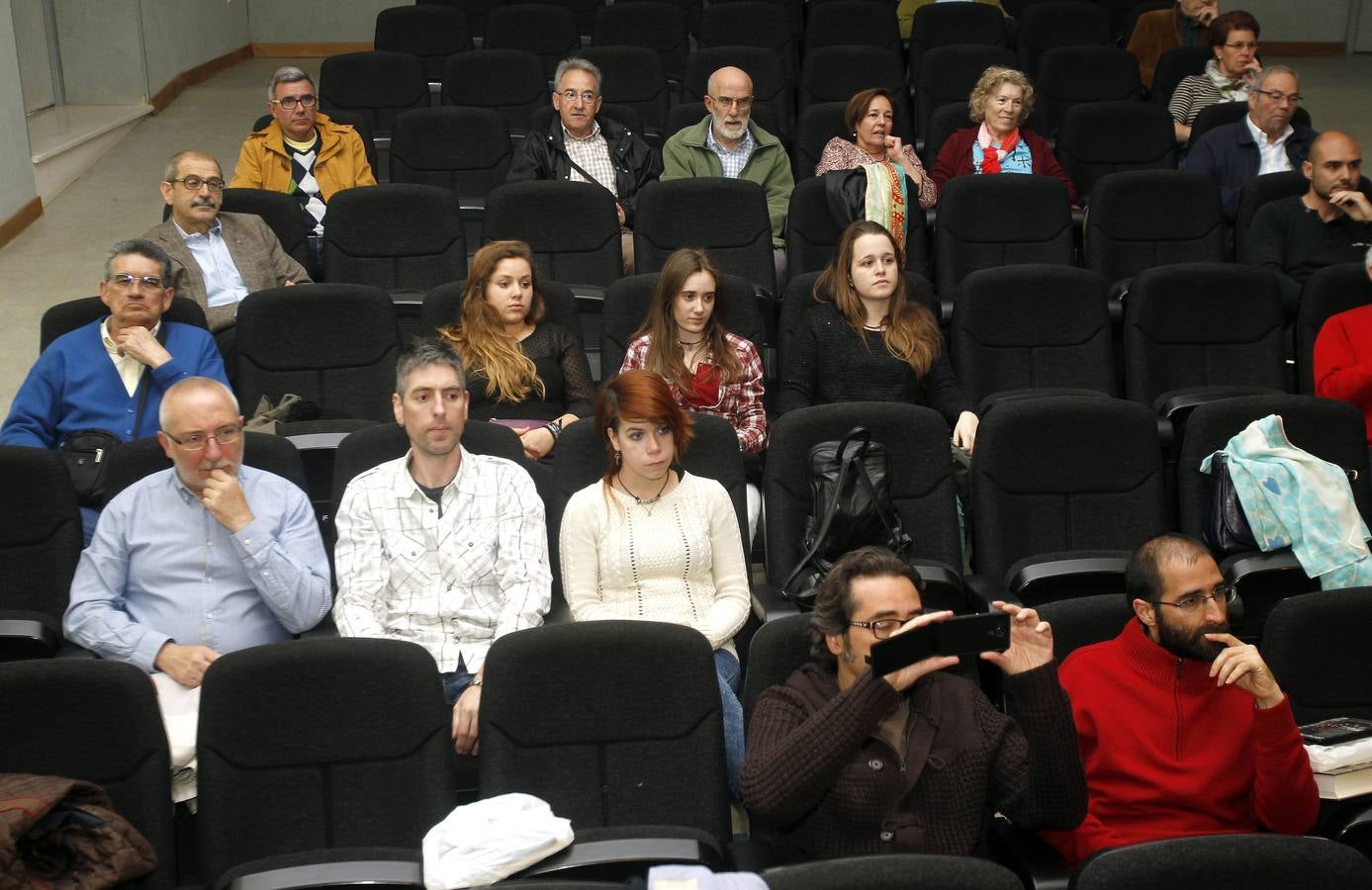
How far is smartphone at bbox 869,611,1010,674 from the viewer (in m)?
2.02

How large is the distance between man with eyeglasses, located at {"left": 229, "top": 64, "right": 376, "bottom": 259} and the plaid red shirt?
1.74 meters

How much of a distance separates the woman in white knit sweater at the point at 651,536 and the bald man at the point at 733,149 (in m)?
2.22

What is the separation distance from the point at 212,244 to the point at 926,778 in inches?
117

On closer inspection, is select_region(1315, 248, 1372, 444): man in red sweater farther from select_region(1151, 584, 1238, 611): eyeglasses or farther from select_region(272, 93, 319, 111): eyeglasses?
select_region(272, 93, 319, 111): eyeglasses

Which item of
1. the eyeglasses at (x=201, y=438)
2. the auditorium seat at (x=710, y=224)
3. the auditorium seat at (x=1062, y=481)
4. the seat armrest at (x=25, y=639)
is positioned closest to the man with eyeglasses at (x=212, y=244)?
the auditorium seat at (x=710, y=224)

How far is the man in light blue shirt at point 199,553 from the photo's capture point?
9.00 feet

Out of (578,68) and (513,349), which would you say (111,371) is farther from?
(578,68)

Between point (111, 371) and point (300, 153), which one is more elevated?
point (300, 153)

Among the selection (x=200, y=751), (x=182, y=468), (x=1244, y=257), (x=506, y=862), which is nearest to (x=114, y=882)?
(x=200, y=751)

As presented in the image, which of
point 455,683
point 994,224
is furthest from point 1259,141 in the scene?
point 455,683

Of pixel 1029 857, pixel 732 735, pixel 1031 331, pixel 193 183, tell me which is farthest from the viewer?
pixel 193 183

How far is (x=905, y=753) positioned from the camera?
2.21 meters

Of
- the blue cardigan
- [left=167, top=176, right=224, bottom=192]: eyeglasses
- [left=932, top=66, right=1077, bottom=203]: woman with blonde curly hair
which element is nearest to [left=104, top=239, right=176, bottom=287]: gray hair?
the blue cardigan

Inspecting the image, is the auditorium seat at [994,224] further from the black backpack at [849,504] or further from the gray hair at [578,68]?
the black backpack at [849,504]
